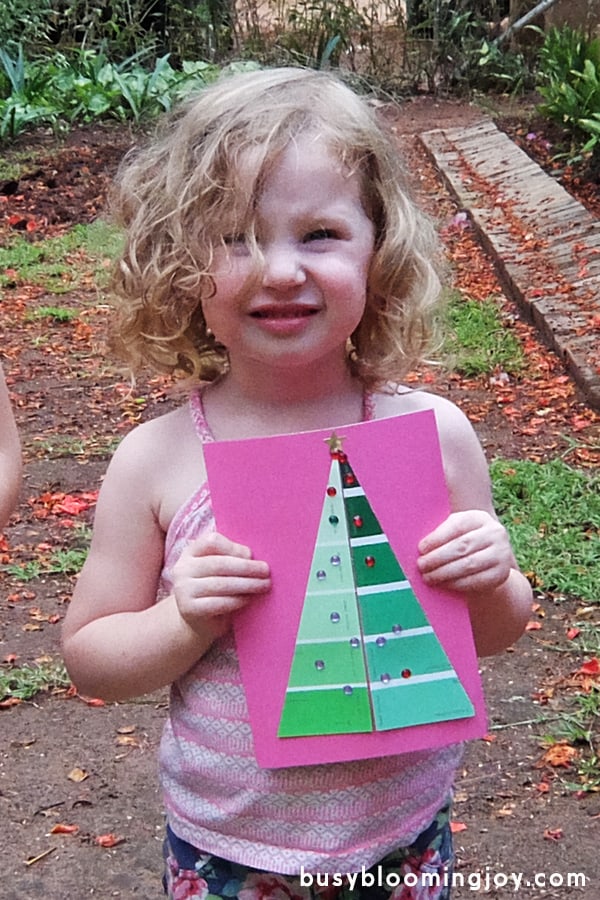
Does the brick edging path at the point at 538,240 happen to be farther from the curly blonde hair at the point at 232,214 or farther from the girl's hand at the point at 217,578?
the girl's hand at the point at 217,578

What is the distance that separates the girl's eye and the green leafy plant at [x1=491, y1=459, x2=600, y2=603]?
7.03 feet

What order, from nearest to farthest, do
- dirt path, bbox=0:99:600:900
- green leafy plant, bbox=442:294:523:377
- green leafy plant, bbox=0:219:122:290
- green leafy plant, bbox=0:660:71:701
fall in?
dirt path, bbox=0:99:600:900
green leafy plant, bbox=0:660:71:701
green leafy plant, bbox=442:294:523:377
green leafy plant, bbox=0:219:122:290

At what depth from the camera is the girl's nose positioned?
4.43ft

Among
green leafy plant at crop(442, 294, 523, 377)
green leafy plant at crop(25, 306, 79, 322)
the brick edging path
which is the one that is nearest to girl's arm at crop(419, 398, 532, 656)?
the brick edging path

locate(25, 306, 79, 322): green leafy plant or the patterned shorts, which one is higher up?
the patterned shorts

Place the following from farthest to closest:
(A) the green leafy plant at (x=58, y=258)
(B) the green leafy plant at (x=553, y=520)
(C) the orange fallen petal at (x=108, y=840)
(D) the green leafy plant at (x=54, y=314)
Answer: (A) the green leafy plant at (x=58, y=258), (D) the green leafy plant at (x=54, y=314), (B) the green leafy plant at (x=553, y=520), (C) the orange fallen petal at (x=108, y=840)

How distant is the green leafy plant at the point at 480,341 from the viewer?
543 centimetres

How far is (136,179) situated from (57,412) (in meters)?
3.86

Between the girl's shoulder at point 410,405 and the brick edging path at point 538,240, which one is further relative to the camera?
the brick edging path at point 538,240

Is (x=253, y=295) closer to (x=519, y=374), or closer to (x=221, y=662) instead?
(x=221, y=662)


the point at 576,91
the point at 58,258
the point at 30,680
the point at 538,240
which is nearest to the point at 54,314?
the point at 58,258

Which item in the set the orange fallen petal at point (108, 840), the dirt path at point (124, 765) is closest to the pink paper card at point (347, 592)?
the dirt path at point (124, 765)

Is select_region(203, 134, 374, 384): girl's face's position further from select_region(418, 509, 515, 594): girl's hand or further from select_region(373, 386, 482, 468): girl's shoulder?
select_region(418, 509, 515, 594): girl's hand

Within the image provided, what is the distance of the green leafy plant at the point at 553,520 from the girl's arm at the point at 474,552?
1.90m
